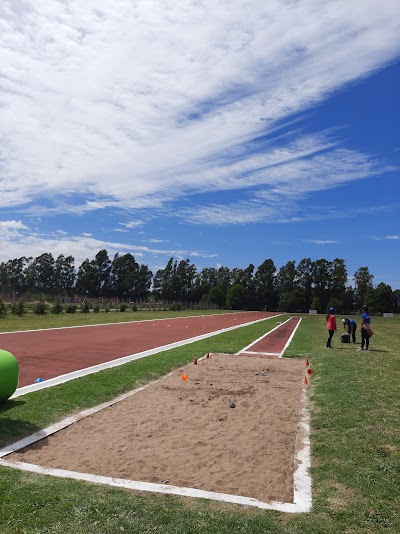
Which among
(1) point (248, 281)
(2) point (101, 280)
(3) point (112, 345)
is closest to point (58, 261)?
(2) point (101, 280)

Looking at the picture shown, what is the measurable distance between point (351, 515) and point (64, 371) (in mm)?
9073

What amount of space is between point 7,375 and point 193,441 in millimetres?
3381

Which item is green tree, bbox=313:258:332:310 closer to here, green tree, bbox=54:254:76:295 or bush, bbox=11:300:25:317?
green tree, bbox=54:254:76:295

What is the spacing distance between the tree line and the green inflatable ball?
101 meters

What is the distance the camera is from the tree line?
111875 millimetres

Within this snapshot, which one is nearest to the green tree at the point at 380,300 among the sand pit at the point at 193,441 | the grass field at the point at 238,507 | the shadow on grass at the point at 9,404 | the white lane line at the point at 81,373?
the white lane line at the point at 81,373

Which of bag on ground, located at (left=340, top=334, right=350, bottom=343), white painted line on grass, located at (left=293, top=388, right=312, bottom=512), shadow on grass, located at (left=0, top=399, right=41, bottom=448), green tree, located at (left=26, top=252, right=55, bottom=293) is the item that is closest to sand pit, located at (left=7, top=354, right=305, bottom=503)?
white painted line on grass, located at (left=293, top=388, right=312, bottom=512)

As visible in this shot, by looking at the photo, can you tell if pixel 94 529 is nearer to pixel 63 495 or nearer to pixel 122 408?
pixel 63 495

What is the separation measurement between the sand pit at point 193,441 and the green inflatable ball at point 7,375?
144 cm

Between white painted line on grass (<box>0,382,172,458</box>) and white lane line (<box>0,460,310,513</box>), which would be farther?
white painted line on grass (<box>0,382,172,458</box>)

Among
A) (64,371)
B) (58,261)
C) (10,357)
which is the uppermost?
(58,261)

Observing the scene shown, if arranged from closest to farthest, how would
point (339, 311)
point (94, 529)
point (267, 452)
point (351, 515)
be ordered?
point (94, 529) < point (351, 515) < point (267, 452) < point (339, 311)

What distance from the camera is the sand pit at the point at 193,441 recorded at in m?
5.19

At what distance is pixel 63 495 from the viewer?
4449 millimetres
